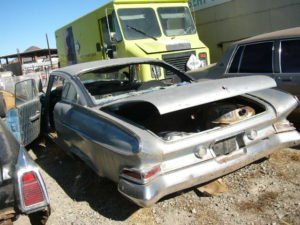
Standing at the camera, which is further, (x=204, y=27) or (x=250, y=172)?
(x=204, y=27)

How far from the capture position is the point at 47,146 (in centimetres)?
593

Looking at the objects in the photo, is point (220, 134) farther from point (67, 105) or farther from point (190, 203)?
point (67, 105)

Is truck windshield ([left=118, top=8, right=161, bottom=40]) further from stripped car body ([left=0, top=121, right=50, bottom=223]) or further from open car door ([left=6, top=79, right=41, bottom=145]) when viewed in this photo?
stripped car body ([left=0, top=121, right=50, bottom=223])

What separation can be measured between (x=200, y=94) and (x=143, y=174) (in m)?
0.93

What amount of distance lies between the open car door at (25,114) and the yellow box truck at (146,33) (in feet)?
7.86

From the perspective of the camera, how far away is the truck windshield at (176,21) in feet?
27.3

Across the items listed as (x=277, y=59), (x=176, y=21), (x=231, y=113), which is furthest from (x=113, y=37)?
(x=231, y=113)

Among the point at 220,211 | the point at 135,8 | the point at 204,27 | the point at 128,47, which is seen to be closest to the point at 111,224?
the point at 220,211

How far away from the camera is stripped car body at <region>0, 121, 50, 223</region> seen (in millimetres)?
2270

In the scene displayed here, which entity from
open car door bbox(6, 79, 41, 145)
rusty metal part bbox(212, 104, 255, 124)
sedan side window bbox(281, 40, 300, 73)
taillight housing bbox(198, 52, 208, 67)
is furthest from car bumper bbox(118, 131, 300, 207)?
taillight housing bbox(198, 52, 208, 67)

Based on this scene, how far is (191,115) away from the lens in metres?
4.13

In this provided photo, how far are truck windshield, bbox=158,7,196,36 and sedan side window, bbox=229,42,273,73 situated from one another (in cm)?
328

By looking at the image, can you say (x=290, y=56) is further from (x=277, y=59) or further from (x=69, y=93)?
(x=69, y=93)

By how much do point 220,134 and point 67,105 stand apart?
2110mm
